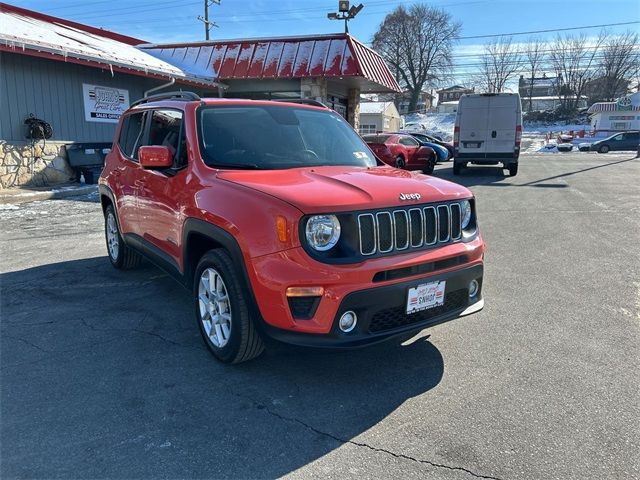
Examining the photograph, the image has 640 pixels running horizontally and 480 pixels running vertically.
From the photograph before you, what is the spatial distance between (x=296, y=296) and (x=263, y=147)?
5.48 ft

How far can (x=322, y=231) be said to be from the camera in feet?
9.78

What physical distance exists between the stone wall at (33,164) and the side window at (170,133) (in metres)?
9.56

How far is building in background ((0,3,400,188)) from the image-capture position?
41.0 feet

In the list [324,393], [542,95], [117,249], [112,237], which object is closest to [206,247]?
[324,393]

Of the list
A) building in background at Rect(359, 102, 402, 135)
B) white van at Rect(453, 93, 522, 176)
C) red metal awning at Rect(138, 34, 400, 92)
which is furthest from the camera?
building in background at Rect(359, 102, 402, 135)

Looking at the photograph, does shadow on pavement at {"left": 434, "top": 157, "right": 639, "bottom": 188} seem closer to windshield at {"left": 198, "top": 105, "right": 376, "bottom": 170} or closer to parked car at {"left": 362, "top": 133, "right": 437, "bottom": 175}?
parked car at {"left": 362, "top": 133, "right": 437, "bottom": 175}

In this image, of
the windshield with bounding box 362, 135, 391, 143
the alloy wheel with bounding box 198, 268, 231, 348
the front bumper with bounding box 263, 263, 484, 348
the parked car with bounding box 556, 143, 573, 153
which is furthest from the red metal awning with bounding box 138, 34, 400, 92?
the parked car with bounding box 556, 143, 573, 153

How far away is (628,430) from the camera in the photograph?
279 centimetres

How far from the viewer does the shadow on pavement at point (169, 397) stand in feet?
8.52

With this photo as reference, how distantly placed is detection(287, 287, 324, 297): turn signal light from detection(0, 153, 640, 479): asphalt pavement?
1.45 ft

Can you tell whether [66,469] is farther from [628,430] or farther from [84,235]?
[84,235]

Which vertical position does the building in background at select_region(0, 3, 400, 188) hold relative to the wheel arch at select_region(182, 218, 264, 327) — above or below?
above

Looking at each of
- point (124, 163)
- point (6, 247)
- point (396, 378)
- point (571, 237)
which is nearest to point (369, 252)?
point (396, 378)

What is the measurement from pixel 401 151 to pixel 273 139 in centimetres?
1289
